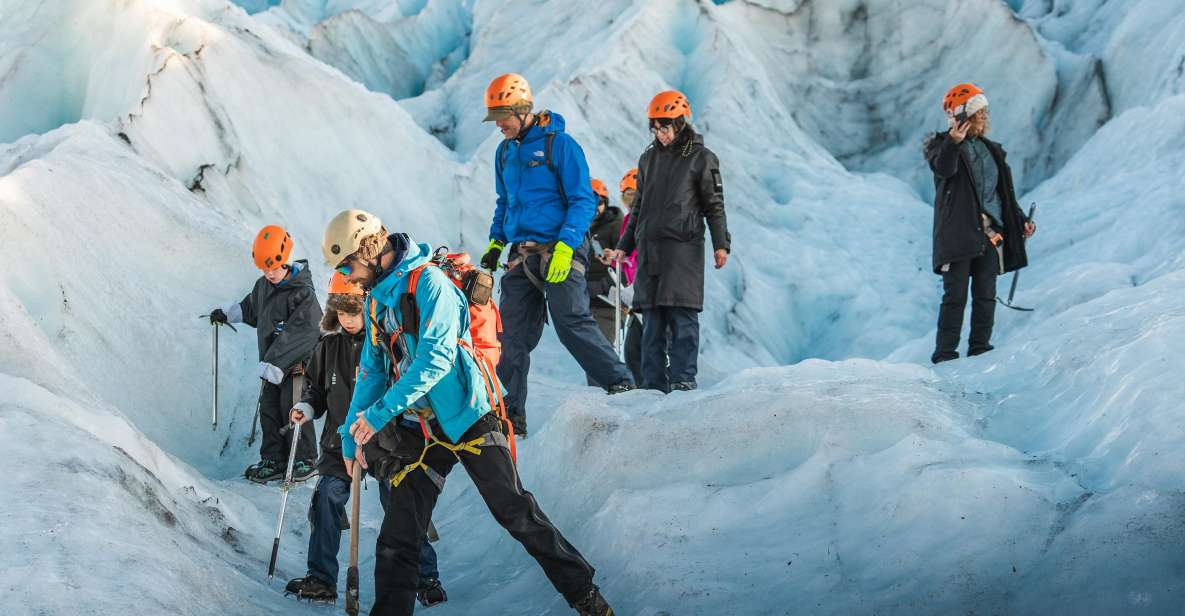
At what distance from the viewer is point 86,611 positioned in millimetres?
3277

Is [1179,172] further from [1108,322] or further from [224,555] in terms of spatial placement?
[224,555]

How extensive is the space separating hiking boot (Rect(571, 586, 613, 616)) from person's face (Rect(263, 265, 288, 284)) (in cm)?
374

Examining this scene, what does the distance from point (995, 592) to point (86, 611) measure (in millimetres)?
2648

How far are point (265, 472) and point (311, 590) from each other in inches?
101

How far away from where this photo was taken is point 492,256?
613 cm

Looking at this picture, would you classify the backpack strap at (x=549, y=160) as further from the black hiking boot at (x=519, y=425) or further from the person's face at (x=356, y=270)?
the person's face at (x=356, y=270)

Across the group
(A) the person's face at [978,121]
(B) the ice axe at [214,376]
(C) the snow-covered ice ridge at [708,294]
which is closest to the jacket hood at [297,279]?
(B) the ice axe at [214,376]

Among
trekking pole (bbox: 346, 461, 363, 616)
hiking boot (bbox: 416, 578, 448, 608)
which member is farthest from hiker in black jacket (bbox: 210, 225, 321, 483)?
trekking pole (bbox: 346, 461, 363, 616)

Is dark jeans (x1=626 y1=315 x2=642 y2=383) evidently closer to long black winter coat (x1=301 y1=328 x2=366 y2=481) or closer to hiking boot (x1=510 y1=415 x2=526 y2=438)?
hiking boot (x1=510 y1=415 x2=526 y2=438)

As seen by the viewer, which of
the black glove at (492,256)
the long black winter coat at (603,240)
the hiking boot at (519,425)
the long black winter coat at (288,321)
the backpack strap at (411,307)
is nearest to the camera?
the backpack strap at (411,307)

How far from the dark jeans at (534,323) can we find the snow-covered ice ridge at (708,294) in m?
0.37

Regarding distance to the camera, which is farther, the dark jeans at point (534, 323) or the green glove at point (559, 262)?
the dark jeans at point (534, 323)

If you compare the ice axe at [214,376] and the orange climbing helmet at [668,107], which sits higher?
the orange climbing helmet at [668,107]

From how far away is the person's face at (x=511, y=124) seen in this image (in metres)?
5.87
